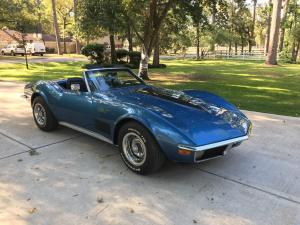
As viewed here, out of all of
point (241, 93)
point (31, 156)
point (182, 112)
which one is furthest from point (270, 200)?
point (241, 93)

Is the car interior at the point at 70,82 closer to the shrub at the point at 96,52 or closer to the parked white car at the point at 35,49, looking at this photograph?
the shrub at the point at 96,52

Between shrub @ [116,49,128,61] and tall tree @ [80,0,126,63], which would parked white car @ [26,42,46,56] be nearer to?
shrub @ [116,49,128,61]

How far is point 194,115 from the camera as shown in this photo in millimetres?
4082

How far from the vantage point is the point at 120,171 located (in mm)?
4234

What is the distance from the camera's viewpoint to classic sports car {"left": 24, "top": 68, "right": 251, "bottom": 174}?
371 cm

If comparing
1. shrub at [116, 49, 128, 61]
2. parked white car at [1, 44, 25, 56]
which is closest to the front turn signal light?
shrub at [116, 49, 128, 61]

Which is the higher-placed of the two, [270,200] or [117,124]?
[117,124]

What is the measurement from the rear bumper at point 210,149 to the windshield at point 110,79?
189 cm

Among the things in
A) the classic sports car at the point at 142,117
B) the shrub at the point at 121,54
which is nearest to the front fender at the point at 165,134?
the classic sports car at the point at 142,117

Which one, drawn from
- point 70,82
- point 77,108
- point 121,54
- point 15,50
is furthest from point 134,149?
point 15,50

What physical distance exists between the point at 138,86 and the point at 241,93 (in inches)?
233

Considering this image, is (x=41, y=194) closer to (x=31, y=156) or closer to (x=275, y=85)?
(x=31, y=156)

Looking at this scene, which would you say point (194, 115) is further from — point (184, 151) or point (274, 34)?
point (274, 34)

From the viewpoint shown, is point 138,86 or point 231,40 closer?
point 138,86
